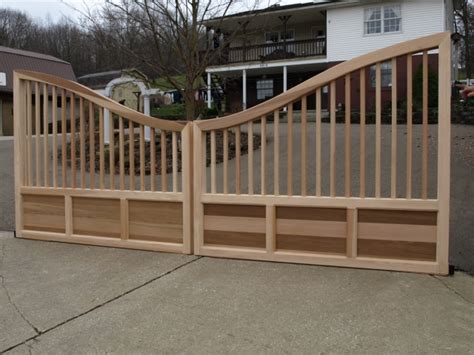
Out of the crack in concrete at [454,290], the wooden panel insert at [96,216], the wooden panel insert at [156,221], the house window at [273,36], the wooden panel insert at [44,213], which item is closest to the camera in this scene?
the crack in concrete at [454,290]

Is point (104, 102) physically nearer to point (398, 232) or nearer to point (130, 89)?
point (398, 232)

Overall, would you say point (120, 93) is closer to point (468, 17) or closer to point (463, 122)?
point (463, 122)

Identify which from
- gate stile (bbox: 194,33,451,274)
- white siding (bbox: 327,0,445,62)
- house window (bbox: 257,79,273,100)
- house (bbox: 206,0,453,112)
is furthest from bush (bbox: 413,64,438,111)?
gate stile (bbox: 194,33,451,274)

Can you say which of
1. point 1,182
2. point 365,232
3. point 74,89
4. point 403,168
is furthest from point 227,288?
point 1,182

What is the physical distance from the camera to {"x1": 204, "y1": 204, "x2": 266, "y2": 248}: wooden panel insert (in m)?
4.60

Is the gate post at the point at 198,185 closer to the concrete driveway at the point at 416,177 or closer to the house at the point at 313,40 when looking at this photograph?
the concrete driveway at the point at 416,177

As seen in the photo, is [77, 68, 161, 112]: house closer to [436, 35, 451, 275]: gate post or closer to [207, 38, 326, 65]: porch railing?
[207, 38, 326, 65]: porch railing

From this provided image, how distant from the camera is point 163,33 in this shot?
10820mm

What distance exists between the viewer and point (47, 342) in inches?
117

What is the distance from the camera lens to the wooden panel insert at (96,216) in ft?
16.9

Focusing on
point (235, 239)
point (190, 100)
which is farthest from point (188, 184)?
point (190, 100)

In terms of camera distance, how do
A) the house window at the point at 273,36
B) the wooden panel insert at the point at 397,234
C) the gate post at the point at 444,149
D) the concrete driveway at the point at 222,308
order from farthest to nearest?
the house window at the point at 273,36
the wooden panel insert at the point at 397,234
the gate post at the point at 444,149
the concrete driveway at the point at 222,308

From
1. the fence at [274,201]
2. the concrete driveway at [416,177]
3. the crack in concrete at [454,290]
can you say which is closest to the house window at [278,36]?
the concrete driveway at [416,177]

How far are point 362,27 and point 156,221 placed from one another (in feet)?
62.7
